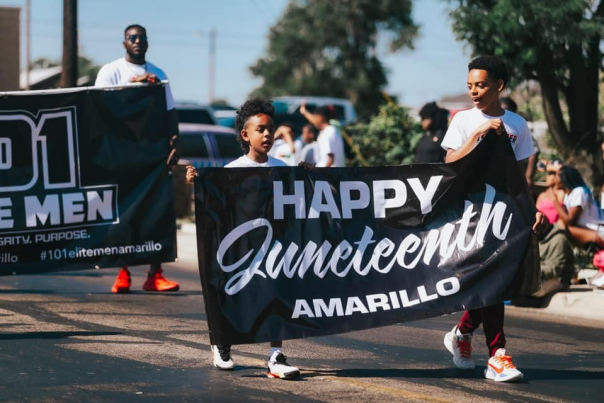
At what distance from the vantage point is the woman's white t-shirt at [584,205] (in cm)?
1133

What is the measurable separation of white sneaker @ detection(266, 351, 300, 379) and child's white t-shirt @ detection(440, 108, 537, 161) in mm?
1693

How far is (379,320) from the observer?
6711mm

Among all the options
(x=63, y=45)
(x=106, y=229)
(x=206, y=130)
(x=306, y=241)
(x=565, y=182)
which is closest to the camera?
(x=306, y=241)

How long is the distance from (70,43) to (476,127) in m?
10.5

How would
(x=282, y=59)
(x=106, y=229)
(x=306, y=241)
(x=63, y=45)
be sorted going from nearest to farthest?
1. (x=306, y=241)
2. (x=106, y=229)
3. (x=63, y=45)
4. (x=282, y=59)

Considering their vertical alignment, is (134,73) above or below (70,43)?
below

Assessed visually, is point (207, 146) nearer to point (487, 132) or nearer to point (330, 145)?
point (330, 145)

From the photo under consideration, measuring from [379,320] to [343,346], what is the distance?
44.2 inches

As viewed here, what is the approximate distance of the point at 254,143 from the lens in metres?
6.82

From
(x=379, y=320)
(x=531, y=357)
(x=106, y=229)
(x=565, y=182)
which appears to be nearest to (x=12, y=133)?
(x=106, y=229)

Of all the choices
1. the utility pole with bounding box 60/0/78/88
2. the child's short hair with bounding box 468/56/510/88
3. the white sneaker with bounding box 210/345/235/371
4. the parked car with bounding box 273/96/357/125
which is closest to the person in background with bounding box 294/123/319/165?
the utility pole with bounding box 60/0/78/88

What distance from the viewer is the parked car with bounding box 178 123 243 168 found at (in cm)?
2156

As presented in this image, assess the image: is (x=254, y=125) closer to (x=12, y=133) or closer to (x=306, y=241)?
(x=306, y=241)

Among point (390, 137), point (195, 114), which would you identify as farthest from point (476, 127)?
point (195, 114)
